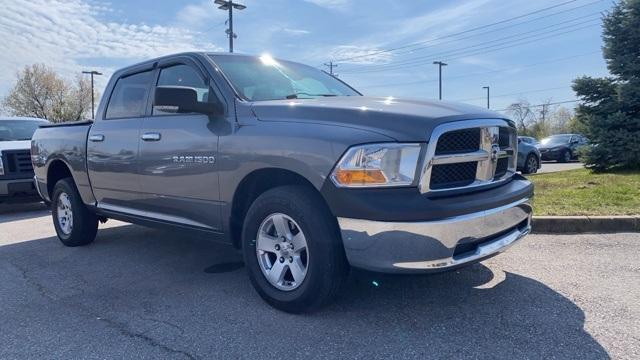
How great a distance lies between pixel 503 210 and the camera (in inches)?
126

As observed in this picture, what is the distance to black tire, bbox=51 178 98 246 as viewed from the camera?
5594 mm

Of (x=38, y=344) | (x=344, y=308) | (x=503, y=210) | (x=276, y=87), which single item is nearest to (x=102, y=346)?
(x=38, y=344)

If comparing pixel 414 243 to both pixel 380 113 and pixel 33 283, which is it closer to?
pixel 380 113

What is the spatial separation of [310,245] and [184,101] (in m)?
1.48

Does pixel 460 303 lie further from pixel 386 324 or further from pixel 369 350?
pixel 369 350

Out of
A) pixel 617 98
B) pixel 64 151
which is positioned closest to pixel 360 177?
pixel 64 151

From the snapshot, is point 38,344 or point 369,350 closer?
point 369,350

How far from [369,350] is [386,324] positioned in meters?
0.38

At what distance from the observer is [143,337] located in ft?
10.1

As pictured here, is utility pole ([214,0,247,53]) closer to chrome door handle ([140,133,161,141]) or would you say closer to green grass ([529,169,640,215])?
green grass ([529,169,640,215])

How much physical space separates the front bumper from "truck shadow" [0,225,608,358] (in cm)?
441

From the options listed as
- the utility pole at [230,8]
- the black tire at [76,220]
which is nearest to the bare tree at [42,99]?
the utility pole at [230,8]

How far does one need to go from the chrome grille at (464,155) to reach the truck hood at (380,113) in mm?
63

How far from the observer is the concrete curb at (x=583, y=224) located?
561 cm
